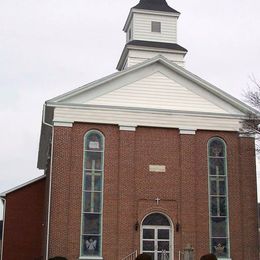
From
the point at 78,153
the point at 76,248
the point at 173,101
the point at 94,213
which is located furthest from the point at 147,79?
the point at 76,248

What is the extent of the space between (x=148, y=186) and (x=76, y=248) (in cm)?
432

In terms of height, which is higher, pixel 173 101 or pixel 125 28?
pixel 125 28

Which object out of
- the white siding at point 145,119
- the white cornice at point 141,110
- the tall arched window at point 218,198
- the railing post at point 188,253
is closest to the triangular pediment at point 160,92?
the white cornice at point 141,110

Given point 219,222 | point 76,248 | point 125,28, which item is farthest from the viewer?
point 125,28

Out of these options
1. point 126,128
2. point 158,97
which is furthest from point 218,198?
point 158,97

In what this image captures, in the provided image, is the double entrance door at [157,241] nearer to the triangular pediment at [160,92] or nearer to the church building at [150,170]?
the church building at [150,170]

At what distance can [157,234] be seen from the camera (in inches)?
969

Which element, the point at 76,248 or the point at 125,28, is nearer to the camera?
the point at 76,248

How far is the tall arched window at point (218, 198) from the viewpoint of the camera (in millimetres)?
24891

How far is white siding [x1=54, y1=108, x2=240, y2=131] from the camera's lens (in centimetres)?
2498

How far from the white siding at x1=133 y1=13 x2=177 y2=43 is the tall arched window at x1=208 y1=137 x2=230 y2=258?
868cm

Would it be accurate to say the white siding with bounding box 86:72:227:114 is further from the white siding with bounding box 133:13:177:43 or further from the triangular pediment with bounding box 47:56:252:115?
the white siding with bounding box 133:13:177:43

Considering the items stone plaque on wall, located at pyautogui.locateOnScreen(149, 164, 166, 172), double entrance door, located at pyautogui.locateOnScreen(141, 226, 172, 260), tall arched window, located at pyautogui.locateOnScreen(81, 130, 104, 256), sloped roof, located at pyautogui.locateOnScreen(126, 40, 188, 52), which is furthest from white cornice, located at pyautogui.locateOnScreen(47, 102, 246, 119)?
sloped roof, located at pyautogui.locateOnScreen(126, 40, 188, 52)

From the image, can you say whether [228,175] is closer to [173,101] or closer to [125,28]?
[173,101]
